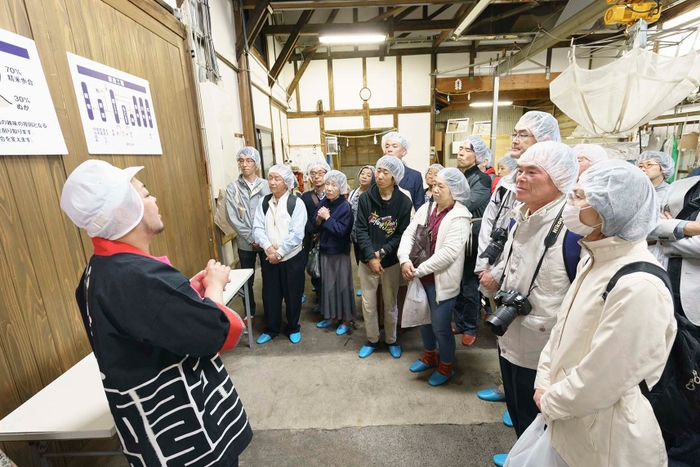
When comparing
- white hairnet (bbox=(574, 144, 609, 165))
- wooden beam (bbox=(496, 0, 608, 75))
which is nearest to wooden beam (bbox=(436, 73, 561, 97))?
wooden beam (bbox=(496, 0, 608, 75))

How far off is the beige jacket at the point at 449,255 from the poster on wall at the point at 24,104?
198cm

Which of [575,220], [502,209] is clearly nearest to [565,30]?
[502,209]

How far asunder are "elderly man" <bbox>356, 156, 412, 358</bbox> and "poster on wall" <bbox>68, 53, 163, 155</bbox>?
155 centimetres

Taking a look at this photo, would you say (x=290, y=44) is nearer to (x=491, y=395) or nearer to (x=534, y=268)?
(x=534, y=268)

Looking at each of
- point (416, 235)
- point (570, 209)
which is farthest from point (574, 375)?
point (416, 235)

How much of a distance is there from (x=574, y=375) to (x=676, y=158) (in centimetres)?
659

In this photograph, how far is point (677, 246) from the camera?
1733 millimetres

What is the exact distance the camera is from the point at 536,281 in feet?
4.39

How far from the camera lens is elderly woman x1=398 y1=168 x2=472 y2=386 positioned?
1937 millimetres

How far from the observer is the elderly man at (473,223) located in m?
2.57

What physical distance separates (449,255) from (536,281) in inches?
24.0

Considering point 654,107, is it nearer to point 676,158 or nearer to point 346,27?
point 676,158

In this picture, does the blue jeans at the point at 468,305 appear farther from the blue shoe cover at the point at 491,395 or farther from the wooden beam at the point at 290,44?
the wooden beam at the point at 290,44

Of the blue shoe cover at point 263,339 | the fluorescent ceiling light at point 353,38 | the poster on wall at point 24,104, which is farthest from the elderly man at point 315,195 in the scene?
the fluorescent ceiling light at point 353,38
